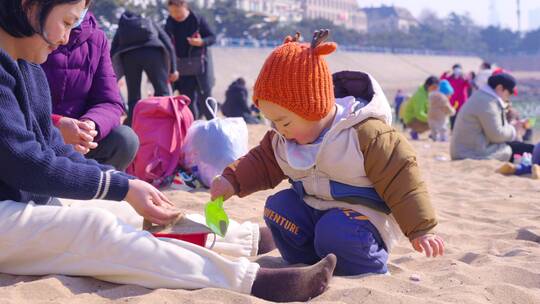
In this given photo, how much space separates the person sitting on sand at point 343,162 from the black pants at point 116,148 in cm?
113

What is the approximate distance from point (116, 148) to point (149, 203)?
1.50m

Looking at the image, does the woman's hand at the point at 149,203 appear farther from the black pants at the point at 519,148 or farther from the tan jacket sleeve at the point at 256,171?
the black pants at the point at 519,148

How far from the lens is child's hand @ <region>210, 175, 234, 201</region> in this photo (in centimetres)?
306

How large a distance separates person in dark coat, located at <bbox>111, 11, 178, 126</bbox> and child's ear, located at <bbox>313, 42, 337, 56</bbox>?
362 centimetres

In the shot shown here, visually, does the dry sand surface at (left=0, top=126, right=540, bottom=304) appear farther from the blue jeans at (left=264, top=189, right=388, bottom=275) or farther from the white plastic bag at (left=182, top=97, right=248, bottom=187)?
the white plastic bag at (left=182, top=97, right=248, bottom=187)

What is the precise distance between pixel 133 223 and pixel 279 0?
3205 inches

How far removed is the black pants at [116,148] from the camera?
3.99 m

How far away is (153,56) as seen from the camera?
648cm

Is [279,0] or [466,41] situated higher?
[279,0]

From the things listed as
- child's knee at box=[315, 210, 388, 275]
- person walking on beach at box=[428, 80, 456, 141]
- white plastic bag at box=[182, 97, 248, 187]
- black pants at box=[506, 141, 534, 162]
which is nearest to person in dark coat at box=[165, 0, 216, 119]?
white plastic bag at box=[182, 97, 248, 187]

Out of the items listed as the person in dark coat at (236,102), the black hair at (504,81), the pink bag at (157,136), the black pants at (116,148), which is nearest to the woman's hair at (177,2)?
the pink bag at (157,136)

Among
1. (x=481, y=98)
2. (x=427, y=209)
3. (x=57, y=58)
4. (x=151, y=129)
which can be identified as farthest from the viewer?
(x=481, y=98)

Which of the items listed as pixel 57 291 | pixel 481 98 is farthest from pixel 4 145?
pixel 481 98

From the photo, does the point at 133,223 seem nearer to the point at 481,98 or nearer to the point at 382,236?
the point at 382,236
